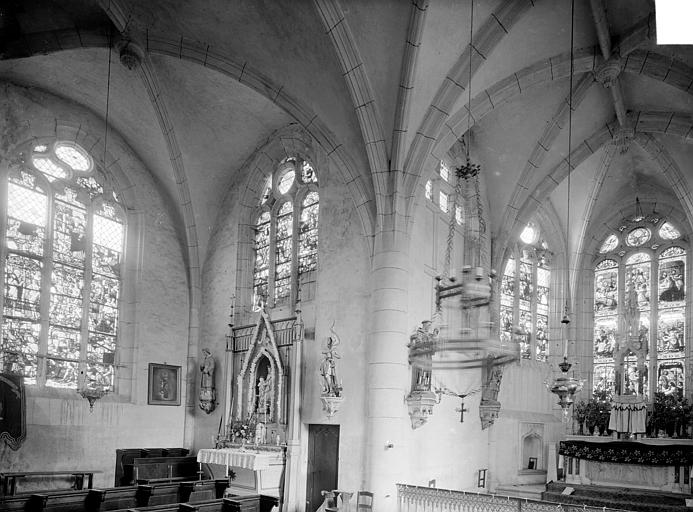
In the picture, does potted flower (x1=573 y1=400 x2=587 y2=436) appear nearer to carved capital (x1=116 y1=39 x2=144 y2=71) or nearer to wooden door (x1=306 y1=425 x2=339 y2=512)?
wooden door (x1=306 y1=425 x2=339 y2=512)

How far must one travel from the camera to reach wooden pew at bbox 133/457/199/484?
53.2ft

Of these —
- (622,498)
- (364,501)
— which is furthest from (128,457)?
(622,498)

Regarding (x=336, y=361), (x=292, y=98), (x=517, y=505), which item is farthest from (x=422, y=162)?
(x=517, y=505)

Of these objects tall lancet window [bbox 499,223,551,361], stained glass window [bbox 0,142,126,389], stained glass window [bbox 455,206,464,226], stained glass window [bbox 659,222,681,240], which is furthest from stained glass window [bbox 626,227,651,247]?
stained glass window [bbox 0,142,126,389]

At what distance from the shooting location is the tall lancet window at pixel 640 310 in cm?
2025

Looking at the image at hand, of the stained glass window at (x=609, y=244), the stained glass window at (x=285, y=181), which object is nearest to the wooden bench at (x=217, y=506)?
the stained glass window at (x=285, y=181)

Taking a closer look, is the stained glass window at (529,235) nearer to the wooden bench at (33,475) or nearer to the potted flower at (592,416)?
the potted flower at (592,416)

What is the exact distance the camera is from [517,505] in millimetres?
11336

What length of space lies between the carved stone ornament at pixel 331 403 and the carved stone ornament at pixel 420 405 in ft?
4.82

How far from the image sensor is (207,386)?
1833 cm

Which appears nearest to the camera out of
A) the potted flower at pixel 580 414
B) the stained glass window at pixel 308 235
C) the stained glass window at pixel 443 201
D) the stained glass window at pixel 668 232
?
the stained glass window at pixel 308 235

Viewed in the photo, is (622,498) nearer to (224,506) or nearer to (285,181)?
(224,506)

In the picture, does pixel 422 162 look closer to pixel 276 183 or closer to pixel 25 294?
pixel 276 183

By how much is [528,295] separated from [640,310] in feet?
10.8
